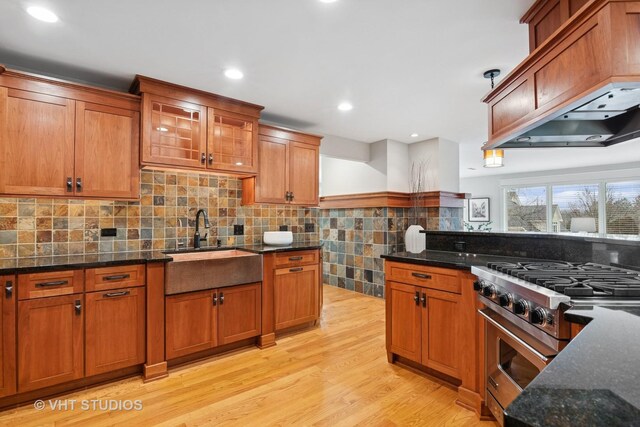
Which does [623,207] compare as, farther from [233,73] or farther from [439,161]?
[233,73]

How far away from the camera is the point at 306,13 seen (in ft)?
6.25

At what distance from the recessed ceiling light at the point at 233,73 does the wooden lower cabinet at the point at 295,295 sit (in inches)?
70.7

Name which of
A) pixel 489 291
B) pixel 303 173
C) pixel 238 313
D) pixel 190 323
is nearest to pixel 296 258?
pixel 238 313

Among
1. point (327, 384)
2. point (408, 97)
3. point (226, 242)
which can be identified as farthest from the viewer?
point (226, 242)

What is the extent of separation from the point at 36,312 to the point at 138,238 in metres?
0.97

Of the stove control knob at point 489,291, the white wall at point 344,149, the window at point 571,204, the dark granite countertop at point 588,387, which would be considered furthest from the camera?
the window at point 571,204

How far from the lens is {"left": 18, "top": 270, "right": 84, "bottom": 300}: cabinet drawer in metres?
2.05

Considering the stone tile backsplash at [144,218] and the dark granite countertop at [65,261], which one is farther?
the stone tile backsplash at [144,218]

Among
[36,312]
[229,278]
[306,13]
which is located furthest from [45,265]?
[306,13]

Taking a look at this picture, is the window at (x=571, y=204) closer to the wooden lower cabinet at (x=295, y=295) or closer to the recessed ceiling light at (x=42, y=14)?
the wooden lower cabinet at (x=295, y=295)

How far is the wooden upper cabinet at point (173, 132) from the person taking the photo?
268 centimetres

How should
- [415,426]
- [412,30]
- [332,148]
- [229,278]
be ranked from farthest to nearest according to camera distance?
[332,148], [229,278], [412,30], [415,426]

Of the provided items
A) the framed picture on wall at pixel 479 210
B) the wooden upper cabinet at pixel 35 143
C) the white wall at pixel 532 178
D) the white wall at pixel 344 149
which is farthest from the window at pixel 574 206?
the wooden upper cabinet at pixel 35 143

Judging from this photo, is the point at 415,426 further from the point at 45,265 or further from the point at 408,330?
the point at 45,265
